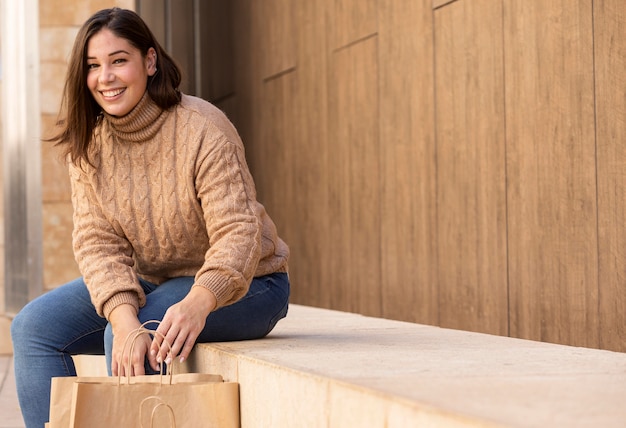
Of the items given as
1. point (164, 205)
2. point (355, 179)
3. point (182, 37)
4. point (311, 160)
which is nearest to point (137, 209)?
point (164, 205)

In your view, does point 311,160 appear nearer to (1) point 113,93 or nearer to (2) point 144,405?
(1) point 113,93

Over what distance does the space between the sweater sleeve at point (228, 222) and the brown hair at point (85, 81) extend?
0.73 feet

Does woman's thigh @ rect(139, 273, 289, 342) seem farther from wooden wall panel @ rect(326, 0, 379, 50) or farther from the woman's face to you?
wooden wall panel @ rect(326, 0, 379, 50)

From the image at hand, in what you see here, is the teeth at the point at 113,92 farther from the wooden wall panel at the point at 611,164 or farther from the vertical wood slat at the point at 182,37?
the vertical wood slat at the point at 182,37

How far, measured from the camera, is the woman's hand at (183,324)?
2.49m

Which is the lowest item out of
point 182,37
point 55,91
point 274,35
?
point 55,91

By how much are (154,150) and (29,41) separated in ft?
13.2

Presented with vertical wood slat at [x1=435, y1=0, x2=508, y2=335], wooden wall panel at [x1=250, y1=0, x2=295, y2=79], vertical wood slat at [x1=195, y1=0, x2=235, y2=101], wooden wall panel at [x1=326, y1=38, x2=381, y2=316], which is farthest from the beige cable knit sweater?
vertical wood slat at [x1=195, y1=0, x2=235, y2=101]

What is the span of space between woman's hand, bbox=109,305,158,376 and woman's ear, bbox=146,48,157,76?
63cm

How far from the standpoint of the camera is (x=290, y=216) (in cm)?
661

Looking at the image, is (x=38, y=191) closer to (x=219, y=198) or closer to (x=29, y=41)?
(x=29, y=41)

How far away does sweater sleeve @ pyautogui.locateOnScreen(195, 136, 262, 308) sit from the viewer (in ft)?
8.47

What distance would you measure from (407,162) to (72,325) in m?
2.34

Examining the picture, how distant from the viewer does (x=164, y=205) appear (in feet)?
9.15
